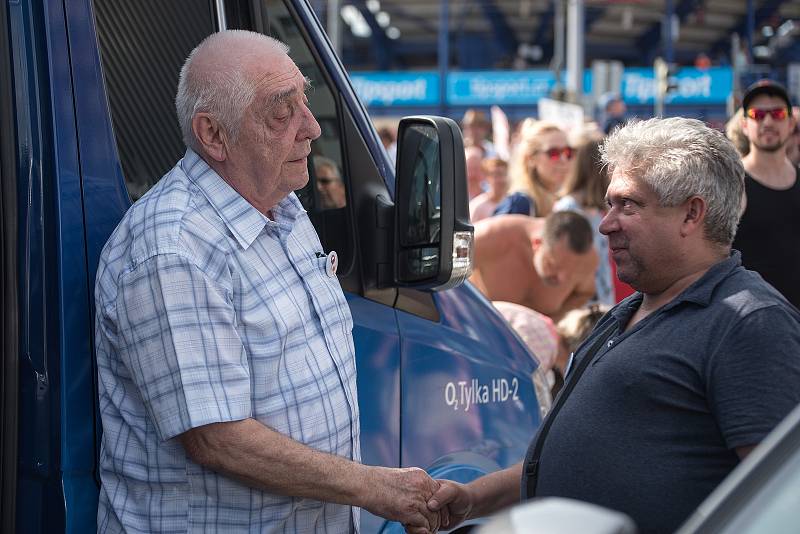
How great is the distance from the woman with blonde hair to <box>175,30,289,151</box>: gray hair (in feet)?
15.0

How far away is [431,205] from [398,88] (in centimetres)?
3899

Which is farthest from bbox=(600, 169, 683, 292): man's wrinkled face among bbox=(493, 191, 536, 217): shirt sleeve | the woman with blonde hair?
the woman with blonde hair

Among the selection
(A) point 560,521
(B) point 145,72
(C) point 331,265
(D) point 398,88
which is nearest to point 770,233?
(C) point 331,265

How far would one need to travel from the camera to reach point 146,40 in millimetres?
2555

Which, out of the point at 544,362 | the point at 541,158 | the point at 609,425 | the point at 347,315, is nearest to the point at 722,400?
the point at 609,425

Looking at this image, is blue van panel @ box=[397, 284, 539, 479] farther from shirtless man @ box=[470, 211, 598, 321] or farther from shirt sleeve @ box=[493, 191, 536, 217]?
shirt sleeve @ box=[493, 191, 536, 217]

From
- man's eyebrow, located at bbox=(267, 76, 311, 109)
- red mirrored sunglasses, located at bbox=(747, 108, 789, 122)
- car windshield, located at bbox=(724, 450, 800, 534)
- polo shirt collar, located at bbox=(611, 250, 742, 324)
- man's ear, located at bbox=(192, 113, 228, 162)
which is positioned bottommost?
car windshield, located at bbox=(724, 450, 800, 534)

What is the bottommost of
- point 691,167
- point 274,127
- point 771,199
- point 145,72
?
point 771,199

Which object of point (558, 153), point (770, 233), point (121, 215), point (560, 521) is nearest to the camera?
point (560, 521)

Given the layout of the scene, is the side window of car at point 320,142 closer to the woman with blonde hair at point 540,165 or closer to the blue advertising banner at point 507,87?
the woman with blonde hair at point 540,165

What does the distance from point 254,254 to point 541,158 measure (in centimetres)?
482

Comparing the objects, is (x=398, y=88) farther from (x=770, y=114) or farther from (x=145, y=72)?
(x=145, y=72)

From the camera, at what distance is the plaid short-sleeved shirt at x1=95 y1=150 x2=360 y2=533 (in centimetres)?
211

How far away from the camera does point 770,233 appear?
561 centimetres
